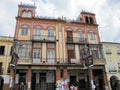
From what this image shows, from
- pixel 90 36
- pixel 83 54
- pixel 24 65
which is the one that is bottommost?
pixel 24 65

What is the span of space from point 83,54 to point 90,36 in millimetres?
4399

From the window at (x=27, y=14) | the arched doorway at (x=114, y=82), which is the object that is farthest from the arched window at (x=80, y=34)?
the window at (x=27, y=14)

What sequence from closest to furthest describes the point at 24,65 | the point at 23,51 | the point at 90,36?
the point at 24,65 < the point at 23,51 < the point at 90,36

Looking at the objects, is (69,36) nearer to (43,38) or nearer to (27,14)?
(43,38)

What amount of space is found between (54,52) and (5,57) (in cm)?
885

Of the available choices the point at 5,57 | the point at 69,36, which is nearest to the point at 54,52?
the point at 69,36

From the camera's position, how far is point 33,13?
2509 centimetres

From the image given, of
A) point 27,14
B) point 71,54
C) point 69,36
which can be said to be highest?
point 27,14

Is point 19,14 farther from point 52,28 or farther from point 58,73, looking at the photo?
point 58,73

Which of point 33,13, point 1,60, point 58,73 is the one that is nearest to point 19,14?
point 33,13

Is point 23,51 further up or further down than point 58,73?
further up

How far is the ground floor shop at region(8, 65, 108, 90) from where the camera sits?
68.6 ft

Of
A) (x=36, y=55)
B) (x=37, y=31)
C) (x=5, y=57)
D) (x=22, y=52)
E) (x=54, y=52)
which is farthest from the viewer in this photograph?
(x=37, y=31)

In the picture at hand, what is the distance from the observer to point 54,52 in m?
23.3
